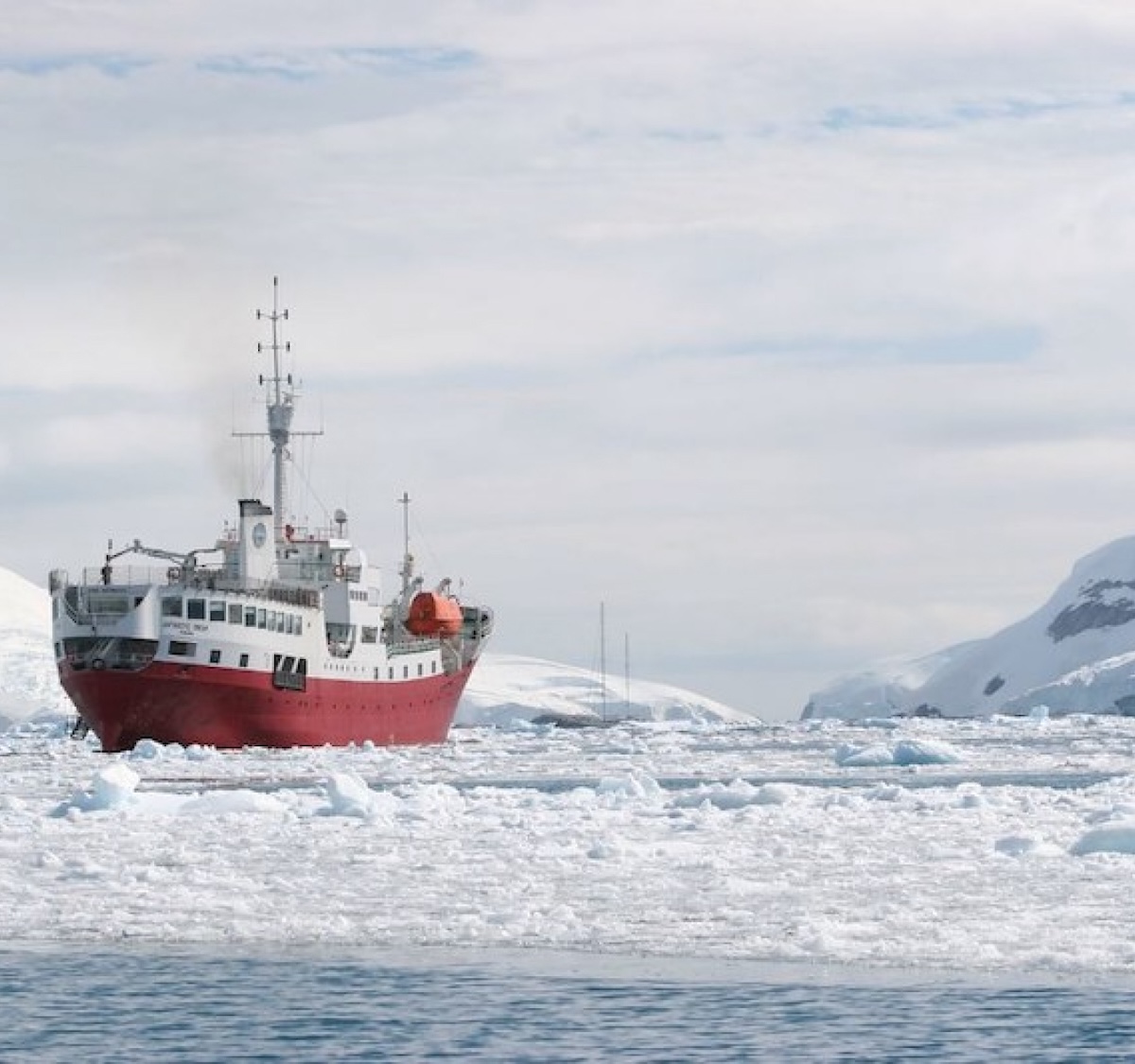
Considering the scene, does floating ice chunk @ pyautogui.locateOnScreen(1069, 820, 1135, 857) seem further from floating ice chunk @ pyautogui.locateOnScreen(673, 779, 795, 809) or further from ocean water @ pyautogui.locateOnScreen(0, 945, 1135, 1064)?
floating ice chunk @ pyautogui.locateOnScreen(673, 779, 795, 809)

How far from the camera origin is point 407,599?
9556 centimetres

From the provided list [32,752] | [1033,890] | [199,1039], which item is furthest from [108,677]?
[199,1039]

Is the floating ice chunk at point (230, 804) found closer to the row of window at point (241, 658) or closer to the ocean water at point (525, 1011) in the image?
the ocean water at point (525, 1011)

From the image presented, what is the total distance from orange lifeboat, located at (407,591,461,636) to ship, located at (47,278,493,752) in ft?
0.24

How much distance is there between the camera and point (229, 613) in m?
72.3

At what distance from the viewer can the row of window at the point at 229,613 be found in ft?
235

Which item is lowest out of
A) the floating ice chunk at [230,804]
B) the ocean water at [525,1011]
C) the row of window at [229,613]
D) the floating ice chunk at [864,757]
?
the floating ice chunk at [864,757]

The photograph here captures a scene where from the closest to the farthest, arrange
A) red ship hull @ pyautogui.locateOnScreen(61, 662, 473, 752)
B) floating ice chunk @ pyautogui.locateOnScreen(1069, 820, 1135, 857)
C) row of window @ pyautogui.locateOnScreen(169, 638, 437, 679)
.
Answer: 1. floating ice chunk @ pyautogui.locateOnScreen(1069, 820, 1135, 857)
2. red ship hull @ pyautogui.locateOnScreen(61, 662, 473, 752)
3. row of window @ pyautogui.locateOnScreen(169, 638, 437, 679)

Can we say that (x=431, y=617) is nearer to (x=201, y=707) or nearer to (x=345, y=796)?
(x=201, y=707)

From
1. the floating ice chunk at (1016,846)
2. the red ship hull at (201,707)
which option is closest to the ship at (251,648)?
the red ship hull at (201,707)

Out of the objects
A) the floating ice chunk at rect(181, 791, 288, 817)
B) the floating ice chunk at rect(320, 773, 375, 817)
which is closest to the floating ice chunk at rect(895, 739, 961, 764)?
the floating ice chunk at rect(320, 773, 375, 817)

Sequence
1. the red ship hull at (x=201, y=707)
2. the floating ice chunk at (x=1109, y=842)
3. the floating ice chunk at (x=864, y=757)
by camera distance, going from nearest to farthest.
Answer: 1. the floating ice chunk at (x=1109, y=842)
2. the floating ice chunk at (x=864, y=757)
3. the red ship hull at (x=201, y=707)

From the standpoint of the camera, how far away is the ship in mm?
71250

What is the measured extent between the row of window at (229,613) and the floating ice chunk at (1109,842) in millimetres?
48323
